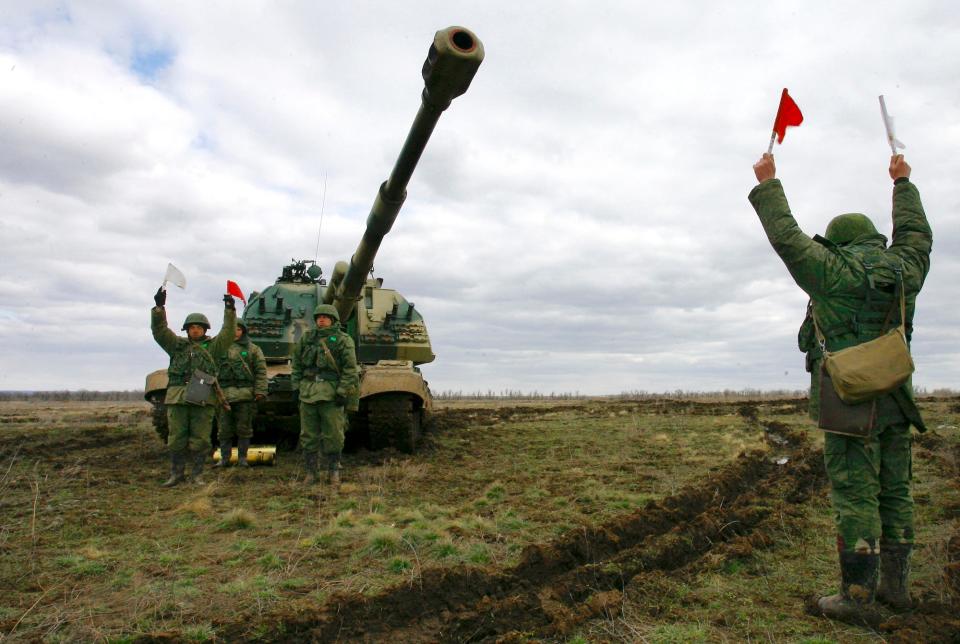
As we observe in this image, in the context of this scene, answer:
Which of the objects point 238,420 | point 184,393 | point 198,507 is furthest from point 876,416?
point 238,420

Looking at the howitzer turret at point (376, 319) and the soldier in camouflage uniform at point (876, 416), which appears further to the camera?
the howitzer turret at point (376, 319)

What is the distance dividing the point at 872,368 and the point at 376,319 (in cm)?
926

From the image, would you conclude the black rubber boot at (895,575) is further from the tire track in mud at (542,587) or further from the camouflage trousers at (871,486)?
the tire track in mud at (542,587)

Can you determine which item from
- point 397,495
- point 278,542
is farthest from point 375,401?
point 278,542

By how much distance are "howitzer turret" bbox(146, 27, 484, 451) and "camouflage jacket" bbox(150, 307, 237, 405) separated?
1.71 meters

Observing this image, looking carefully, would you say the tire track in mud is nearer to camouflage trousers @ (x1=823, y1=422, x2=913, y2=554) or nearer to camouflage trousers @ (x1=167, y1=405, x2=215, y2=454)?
camouflage trousers @ (x1=823, y1=422, x2=913, y2=554)

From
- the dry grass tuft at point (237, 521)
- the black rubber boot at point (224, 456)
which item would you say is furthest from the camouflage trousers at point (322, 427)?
the dry grass tuft at point (237, 521)

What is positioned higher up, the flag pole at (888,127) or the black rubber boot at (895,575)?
the flag pole at (888,127)

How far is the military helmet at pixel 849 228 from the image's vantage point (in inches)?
167

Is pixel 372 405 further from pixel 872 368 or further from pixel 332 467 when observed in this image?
pixel 872 368

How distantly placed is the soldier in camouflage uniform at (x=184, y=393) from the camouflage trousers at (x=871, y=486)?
6361 mm

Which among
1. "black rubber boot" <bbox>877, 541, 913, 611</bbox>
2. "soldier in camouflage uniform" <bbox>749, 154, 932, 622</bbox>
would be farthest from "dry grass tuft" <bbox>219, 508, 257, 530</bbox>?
"black rubber boot" <bbox>877, 541, 913, 611</bbox>

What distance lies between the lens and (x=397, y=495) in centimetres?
746

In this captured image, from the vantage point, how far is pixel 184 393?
27.2ft
